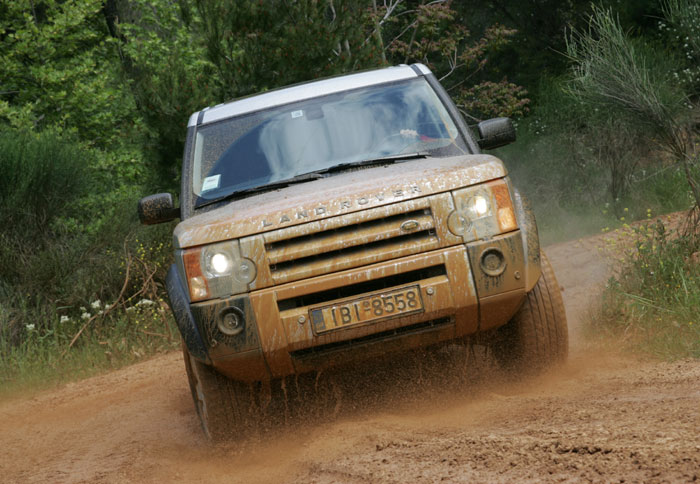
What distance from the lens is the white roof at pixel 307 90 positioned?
5.75 m

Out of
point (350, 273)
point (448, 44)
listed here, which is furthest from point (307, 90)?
point (448, 44)

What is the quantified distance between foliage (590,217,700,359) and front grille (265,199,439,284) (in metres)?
1.98

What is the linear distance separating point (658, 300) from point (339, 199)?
9.38ft

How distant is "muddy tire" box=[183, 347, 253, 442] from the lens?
462cm

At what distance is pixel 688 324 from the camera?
5.47 metres

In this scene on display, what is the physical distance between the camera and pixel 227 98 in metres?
11.8

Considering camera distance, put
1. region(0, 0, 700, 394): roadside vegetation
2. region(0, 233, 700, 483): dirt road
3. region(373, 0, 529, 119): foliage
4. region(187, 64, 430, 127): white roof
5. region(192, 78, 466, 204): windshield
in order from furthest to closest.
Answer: region(373, 0, 529, 119): foliage < region(0, 0, 700, 394): roadside vegetation < region(187, 64, 430, 127): white roof < region(192, 78, 466, 204): windshield < region(0, 233, 700, 483): dirt road

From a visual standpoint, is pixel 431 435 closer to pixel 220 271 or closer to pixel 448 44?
pixel 220 271

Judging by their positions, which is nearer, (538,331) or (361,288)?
(361,288)

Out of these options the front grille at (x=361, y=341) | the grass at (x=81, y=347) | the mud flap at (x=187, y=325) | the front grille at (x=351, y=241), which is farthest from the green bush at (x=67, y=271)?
the front grille at (x=351, y=241)

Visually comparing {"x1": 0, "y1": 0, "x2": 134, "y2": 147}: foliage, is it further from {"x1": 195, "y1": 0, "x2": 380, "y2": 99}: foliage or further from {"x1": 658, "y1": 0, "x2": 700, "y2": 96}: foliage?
{"x1": 658, "y1": 0, "x2": 700, "y2": 96}: foliage

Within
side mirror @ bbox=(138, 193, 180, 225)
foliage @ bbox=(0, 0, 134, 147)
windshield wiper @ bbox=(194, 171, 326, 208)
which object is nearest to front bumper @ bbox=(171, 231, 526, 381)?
windshield wiper @ bbox=(194, 171, 326, 208)

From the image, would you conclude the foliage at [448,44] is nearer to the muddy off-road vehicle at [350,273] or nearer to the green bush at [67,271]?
the green bush at [67,271]

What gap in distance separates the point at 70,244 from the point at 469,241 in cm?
876
